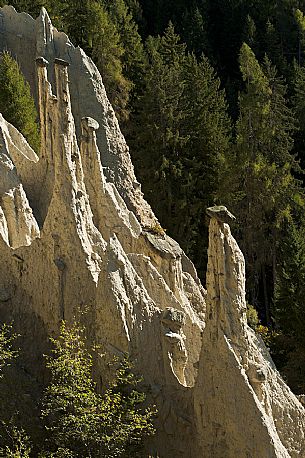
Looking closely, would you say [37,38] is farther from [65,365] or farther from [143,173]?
[65,365]

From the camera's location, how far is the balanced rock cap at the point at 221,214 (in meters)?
12.2

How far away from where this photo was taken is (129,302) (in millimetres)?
13773

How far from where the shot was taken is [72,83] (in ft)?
77.3

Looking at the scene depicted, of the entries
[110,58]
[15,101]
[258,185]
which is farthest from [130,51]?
[15,101]

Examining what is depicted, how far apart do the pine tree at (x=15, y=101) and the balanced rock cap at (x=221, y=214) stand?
45.1 ft

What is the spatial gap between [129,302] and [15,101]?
43.8 feet

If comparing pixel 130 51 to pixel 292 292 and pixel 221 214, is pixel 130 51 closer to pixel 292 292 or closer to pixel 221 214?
pixel 292 292

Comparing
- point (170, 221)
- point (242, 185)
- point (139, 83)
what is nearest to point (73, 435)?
point (170, 221)

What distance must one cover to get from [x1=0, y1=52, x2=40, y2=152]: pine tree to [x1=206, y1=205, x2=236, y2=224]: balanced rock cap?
541 inches

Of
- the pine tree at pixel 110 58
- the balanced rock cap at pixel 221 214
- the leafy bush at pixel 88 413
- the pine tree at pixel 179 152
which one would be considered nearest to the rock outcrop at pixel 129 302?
the balanced rock cap at pixel 221 214

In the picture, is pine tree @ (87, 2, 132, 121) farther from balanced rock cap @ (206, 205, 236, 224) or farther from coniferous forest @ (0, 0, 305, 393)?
balanced rock cap @ (206, 205, 236, 224)

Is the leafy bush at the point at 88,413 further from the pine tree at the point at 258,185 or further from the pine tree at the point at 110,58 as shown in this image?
the pine tree at the point at 110,58

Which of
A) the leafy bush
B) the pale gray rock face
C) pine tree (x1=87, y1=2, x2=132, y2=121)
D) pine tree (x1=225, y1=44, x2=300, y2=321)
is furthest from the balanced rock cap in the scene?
pine tree (x1=87, y1=2, x2=132, y2=121)

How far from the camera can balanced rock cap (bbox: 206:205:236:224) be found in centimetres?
1218
